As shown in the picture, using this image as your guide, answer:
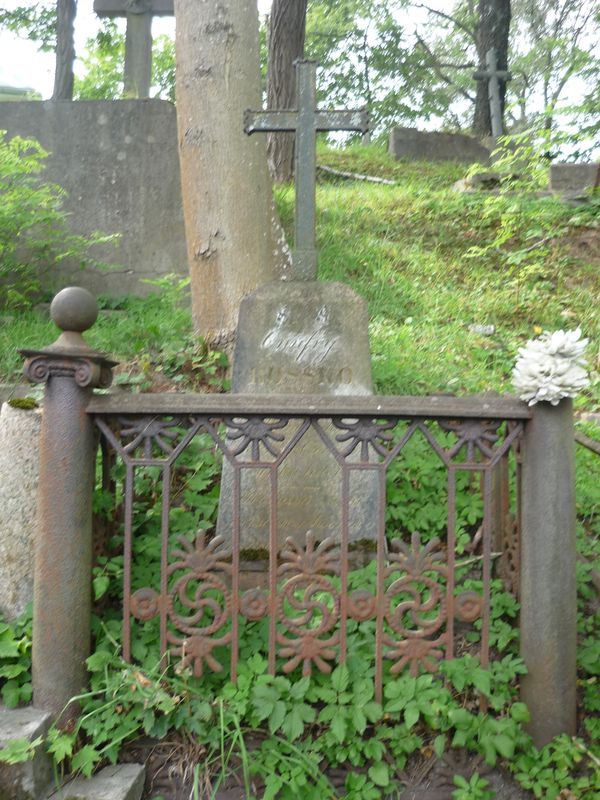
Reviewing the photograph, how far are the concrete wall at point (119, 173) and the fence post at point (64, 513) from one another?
4.38 meters

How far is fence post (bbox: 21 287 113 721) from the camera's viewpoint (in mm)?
2703

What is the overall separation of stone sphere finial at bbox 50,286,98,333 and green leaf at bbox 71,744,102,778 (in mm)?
1447

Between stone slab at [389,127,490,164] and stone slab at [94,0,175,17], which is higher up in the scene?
stone slab at [94,0,175,17]

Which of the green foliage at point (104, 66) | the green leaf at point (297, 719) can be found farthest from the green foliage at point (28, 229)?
the green foliage at point (104, 66)

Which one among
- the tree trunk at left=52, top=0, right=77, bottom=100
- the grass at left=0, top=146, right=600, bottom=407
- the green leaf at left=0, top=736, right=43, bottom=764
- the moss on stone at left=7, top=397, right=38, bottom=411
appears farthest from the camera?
the tree trunk at left=52, top=0, right=77, bottom=100

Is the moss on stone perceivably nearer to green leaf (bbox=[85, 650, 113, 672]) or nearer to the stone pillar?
green leaf (bbox=[85, 650, 113, 672])

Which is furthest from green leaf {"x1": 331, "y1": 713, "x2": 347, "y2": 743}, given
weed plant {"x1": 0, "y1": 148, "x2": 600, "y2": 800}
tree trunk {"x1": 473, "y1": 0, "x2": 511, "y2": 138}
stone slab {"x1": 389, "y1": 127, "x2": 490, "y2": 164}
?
tree trunk {"x1": 473, "y1": 0, "x2": 511, "y2": 138}

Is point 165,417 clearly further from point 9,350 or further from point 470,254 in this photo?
point 470,254

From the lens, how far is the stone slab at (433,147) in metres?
12.0

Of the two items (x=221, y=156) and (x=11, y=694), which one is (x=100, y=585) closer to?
(x=11, y=694)

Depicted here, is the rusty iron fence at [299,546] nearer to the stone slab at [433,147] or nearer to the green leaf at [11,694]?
the green leaf at [11,694]

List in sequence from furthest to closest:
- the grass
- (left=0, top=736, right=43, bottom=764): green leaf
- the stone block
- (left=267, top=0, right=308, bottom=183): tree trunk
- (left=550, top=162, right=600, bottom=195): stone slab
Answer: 1. (left=550, top=162, right=600, bottom=195): stone slab
2. (left=267, top=0, right=308, bottom=183): tree trunk
3. the grass
4. the stone block
5. (left=0, top=736, right=43, bottom=764): green leaf

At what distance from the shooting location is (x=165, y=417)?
2834mm

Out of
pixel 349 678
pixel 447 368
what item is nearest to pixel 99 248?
pixel 447 368
